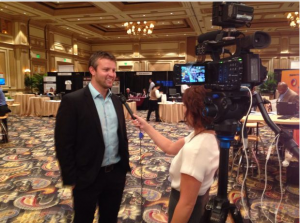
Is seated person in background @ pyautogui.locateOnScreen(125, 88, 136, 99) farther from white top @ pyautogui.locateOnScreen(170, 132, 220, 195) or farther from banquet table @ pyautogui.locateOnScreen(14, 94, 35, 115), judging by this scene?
white top @ pyautogui.locateOnScreen(170, 132, 220, 195)

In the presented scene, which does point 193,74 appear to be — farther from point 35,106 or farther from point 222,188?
point 35,106

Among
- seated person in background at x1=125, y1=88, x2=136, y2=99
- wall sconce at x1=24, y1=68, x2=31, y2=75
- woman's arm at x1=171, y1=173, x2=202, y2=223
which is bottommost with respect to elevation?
woman's arm at x1=171, y1=173, x2=202, y2=223

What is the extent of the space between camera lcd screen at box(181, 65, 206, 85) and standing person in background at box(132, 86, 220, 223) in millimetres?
48

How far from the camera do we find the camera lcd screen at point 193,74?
113cm

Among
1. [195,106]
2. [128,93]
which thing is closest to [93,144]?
[195,106]

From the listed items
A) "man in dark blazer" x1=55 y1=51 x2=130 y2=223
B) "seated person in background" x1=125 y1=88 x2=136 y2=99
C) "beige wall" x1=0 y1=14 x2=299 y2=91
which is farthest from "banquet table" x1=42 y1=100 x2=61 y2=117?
"man in dark blazer" x1=55 y1=51 x2=130 y2=223

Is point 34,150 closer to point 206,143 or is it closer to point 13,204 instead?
point 13,204

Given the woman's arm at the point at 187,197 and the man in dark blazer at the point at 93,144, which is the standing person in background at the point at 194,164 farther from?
the man in dark blazer at the point at 93,144

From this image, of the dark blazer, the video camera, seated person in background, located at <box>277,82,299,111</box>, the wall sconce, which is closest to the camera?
the video camera

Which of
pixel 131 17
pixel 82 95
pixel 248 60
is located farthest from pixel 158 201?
pixel 131 17

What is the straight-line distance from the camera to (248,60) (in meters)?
0.96

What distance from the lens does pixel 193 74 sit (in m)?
1.16

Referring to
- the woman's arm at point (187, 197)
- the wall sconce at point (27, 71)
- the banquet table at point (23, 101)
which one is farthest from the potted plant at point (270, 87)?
the woman's arm at point (187, 197)

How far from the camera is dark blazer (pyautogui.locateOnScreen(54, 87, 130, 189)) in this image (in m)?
1.49
